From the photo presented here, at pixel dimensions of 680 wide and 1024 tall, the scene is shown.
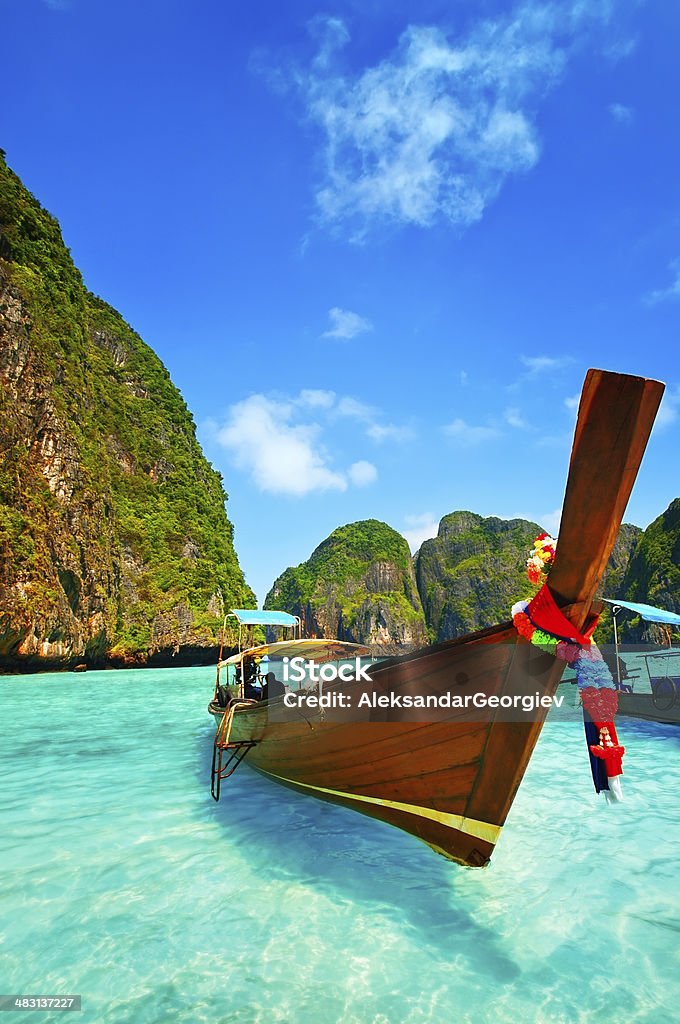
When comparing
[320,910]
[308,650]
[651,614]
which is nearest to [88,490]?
[308,650]

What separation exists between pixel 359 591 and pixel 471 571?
2556cm

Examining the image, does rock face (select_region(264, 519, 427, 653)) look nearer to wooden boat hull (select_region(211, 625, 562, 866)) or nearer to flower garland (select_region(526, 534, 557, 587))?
wooden boat hull (select_region(211, 625, 562, 866))

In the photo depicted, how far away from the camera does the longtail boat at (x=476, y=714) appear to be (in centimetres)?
309

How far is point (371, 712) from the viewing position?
17.0 ft

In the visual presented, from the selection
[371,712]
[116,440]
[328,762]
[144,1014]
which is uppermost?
[116,440]

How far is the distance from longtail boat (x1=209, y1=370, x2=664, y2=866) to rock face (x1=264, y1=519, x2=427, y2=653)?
102 metres

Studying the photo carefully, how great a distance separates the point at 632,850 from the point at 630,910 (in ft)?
5.27

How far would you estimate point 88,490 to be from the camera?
3838 centimetres

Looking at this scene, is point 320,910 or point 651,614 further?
point 651,614

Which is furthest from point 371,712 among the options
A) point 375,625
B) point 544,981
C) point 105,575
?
point 375,625

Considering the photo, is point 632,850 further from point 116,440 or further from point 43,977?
point 116,440

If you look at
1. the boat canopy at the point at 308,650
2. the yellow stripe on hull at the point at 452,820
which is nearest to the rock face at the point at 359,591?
the boat canopy at the point at 308,650

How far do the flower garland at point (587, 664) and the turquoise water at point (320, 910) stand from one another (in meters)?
1.59

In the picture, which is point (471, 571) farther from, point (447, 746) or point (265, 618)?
point (447, 746)
